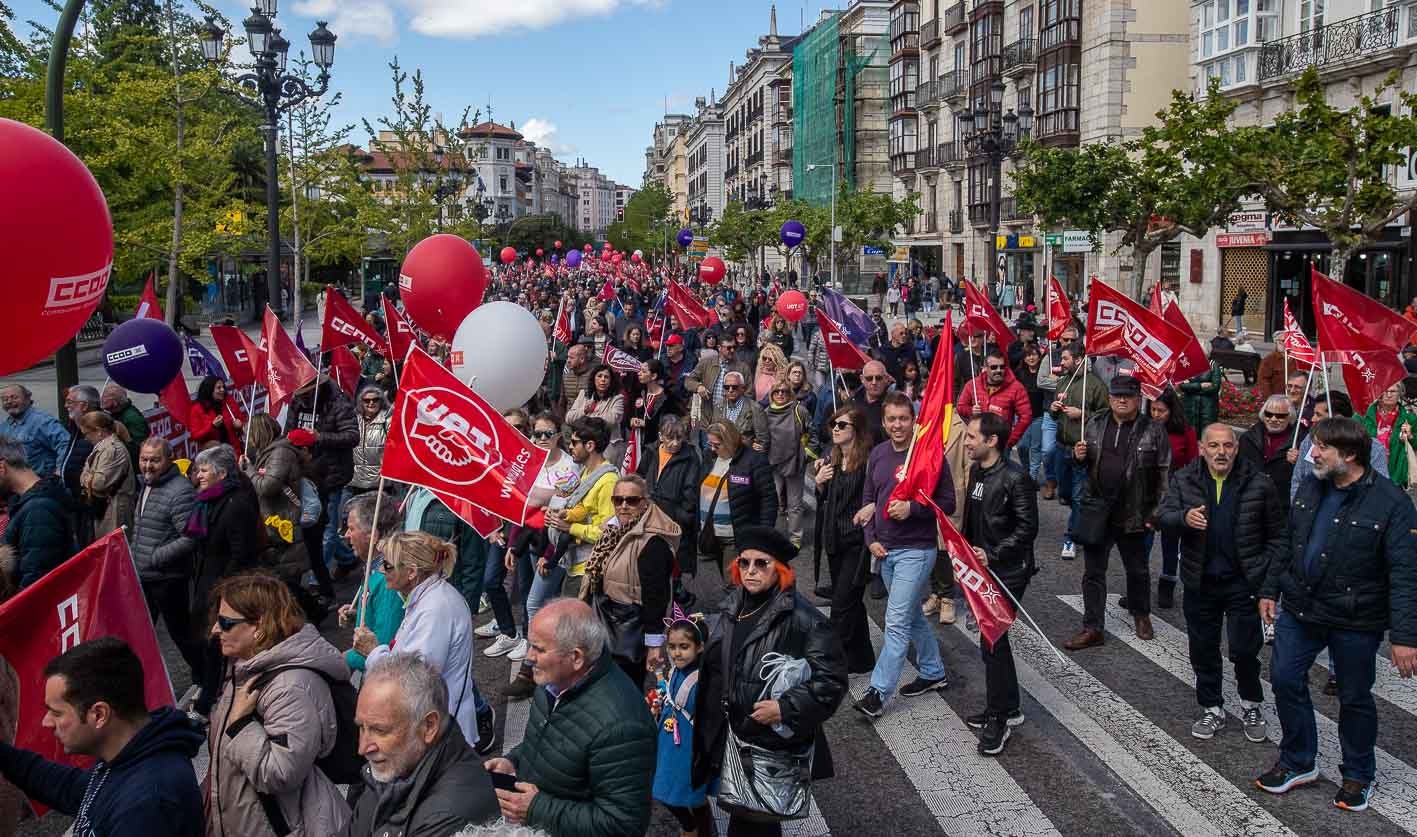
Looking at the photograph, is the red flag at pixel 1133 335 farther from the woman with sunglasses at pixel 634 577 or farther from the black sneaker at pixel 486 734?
the black sneaker at pixel 486 734

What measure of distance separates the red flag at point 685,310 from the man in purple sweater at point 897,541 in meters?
10.8

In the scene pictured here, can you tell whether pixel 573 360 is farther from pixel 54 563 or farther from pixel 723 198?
pixel 723 198

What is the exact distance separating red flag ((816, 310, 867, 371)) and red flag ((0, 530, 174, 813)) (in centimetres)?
803

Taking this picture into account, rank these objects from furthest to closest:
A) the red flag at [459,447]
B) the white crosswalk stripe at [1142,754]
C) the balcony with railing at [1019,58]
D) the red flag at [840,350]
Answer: the balcony with railing at [1019,58] → the red flag at [840,350] → the red flag at [459,447] → the white crosswalk stripe at [1142,754]

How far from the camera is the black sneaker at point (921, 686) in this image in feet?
22.8

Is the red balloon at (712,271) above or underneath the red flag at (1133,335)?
above

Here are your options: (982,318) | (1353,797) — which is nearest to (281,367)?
(982,318)

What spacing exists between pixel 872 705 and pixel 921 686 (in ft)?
1.72

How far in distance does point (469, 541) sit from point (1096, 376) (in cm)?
629

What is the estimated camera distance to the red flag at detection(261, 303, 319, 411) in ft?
32.4

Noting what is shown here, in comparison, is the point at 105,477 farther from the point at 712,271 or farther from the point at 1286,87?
the point at 1286,87

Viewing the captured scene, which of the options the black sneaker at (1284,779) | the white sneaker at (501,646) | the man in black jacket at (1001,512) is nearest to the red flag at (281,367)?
the white sneaker at (501,646)

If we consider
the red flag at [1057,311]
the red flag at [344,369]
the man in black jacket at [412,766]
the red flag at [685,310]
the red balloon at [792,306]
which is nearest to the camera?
the man in black jacket at [412,766]

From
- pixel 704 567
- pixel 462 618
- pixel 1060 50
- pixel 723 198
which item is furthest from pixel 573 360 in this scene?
pixel 723 198
